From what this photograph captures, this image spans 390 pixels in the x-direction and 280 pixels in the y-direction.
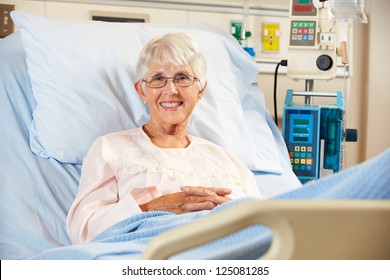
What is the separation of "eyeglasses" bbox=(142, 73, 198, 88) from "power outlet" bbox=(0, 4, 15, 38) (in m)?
0.91

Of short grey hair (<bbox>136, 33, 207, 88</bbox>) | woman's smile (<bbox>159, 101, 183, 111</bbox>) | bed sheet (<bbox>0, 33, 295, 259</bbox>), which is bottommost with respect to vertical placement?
bed sheet (<bbox>0, 33, 295, 259</bbox>)

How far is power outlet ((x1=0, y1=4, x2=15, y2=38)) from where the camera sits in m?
2.74

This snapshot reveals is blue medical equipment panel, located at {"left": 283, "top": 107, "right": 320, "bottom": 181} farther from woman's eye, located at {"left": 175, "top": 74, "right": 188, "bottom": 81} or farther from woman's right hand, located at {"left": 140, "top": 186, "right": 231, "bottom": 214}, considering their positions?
woman's right hand, located at {"left": 140, "top": 186, "right": 231, "bottom": 214}

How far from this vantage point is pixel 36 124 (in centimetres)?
224

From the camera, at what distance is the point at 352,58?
3.20 meters

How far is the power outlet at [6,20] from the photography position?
8.99ft

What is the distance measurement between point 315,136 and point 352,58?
703 millimetres

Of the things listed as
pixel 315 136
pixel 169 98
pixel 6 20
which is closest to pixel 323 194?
pixel 169 98

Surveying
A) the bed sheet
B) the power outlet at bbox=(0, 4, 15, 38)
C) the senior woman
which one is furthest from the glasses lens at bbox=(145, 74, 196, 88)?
the power outlet at bbox=(0, 4, 15, 38)

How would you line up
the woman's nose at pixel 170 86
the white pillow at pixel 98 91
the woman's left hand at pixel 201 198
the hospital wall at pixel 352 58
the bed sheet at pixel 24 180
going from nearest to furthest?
1. the woman's left hand at pixel 201 198
2. the bed sheet at pixel 24 180
3. the woman's nose at pixel 170 86
4. the white pillow at pixel 98 91
5. the hospital wall at pixel 352 58

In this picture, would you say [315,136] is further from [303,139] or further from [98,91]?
Result: [98,91]

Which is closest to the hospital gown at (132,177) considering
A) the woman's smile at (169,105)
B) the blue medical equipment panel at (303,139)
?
the woman's smile at (169,105)

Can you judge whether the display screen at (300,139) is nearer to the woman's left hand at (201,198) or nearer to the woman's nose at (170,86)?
the woman's nose at (170,86)
